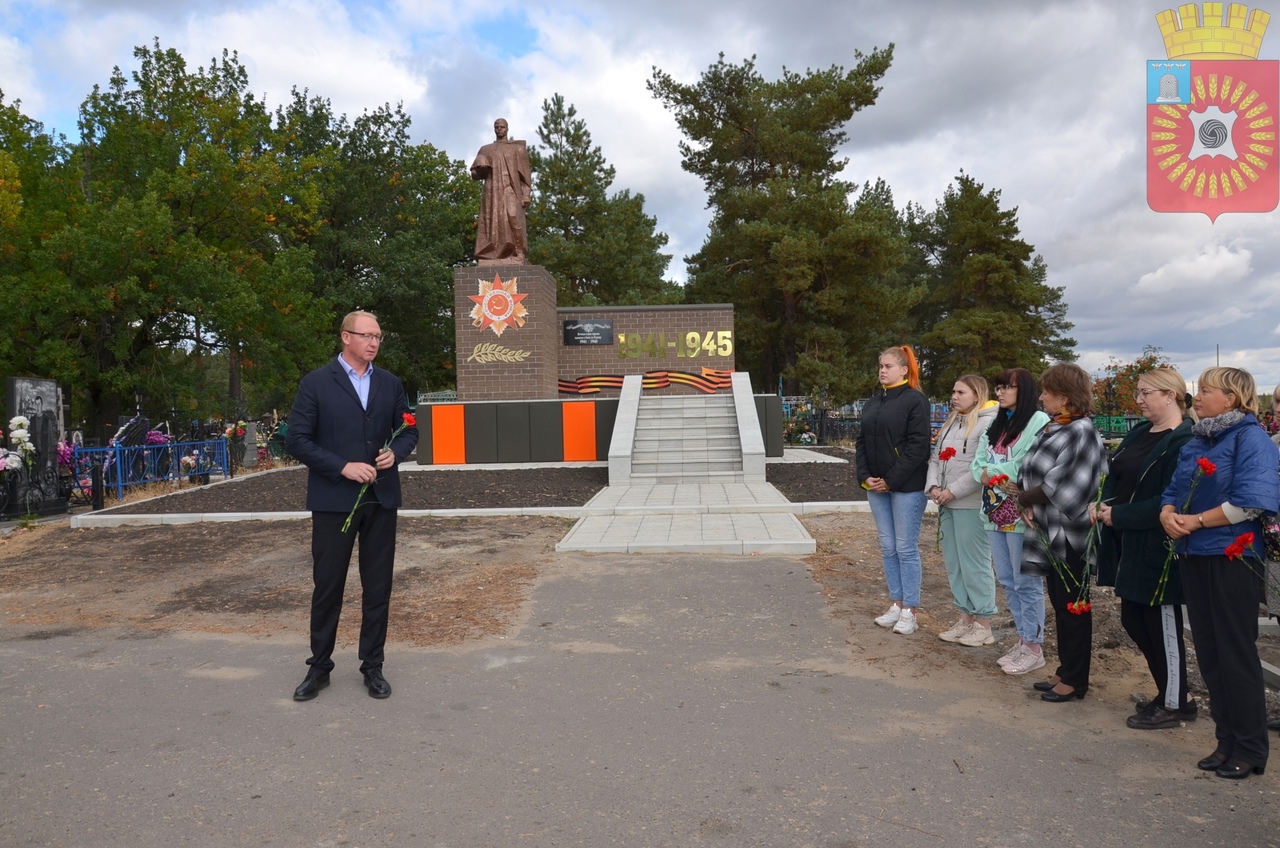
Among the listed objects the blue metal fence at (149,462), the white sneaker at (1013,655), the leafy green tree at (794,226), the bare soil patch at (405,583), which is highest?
the leafy green tree at (794,226)

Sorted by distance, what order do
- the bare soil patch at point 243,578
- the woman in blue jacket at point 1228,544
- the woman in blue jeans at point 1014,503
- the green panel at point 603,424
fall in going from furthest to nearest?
the green panel at point 603,424, the bare soil patch at point 243,578, the woman in blue jeans at point 1014,503, the woman in blue jacket at point 1228,544

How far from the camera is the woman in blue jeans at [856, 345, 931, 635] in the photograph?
5.29 m

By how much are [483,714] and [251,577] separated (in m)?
4.42

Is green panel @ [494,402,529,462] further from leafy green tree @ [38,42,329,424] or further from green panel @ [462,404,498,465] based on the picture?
leafy green tree @ [38,42,329,424]

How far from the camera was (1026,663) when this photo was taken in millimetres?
4703

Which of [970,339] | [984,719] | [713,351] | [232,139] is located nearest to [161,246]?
[232,139]

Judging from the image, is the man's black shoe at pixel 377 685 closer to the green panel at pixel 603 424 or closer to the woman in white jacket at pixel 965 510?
the woman in white jacket at pixel 965 510

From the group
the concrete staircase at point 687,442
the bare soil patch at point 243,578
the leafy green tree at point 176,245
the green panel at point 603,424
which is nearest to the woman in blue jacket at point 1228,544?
the bare soil patch at point 243,578

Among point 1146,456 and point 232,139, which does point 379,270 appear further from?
point 1146,456

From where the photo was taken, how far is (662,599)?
6.43 m

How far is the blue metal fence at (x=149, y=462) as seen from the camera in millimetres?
13500

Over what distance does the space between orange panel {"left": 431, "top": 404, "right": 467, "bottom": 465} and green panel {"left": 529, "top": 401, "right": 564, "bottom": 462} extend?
1446 millimetres

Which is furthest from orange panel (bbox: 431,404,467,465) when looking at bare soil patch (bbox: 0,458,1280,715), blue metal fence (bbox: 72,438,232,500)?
bare soil patch (bbox: 0,458,1280,715)

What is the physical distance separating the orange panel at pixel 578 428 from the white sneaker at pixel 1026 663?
46.0ft
